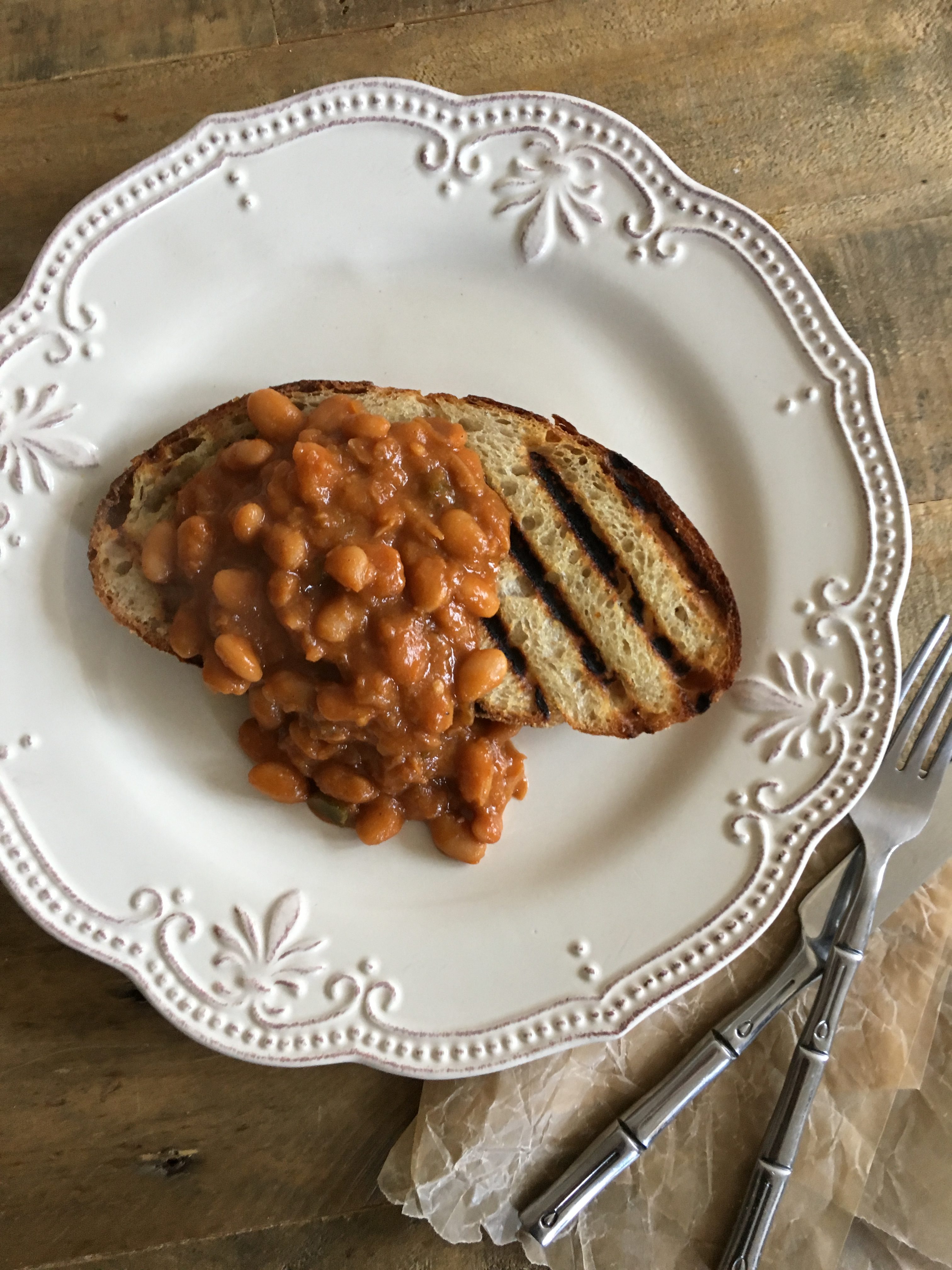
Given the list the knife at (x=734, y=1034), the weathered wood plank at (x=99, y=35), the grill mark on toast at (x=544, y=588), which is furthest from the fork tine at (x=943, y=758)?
the weathered wood plank at (x=99, y=35)

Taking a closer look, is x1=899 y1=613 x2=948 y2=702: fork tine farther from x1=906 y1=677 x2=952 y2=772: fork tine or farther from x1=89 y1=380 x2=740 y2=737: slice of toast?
x1=89 y1=380 x2=740 y2=737: slice of toast

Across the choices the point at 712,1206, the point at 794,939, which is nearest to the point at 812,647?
the point at 794,939

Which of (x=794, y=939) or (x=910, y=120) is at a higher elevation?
(x=910, y=120)

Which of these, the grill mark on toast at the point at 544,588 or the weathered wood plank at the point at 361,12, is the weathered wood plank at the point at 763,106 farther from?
the grill mark on toast at the point at 544,588

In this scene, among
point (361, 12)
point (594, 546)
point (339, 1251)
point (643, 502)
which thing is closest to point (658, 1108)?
point (339, 1251)

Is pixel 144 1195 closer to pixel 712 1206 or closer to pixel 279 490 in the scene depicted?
pixel 712 1206

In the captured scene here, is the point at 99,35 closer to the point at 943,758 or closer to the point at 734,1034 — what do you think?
the point at 943,758
